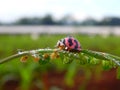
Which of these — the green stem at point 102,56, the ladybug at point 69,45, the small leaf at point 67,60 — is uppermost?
the ladybug at point 69,45

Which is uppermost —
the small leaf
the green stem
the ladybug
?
the ladybug

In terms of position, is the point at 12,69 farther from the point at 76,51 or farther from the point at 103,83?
the point at 76,51

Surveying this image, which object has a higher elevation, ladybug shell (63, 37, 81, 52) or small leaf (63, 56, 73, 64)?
ladybug shell (63, 37, 81, 52)

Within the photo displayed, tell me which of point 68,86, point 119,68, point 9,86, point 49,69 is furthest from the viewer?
point 49,69

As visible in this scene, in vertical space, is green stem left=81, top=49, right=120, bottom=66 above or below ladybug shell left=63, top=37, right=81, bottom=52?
below

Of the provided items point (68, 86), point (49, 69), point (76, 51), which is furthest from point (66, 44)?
point (49, 69)

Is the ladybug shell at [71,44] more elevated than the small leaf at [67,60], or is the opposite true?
the ladybug shell at [71,44]
